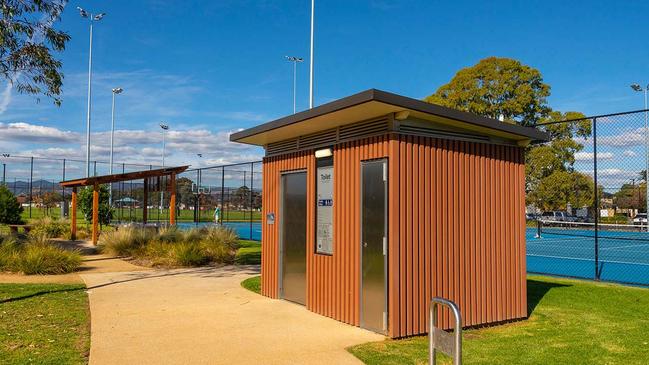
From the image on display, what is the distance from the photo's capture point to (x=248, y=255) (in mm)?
17281

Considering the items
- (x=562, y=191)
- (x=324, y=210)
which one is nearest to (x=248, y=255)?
(x=324, y=210)

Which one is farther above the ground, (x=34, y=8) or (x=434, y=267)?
(x=34, y=8)

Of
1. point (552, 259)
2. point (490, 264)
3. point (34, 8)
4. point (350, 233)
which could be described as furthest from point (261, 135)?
point (552, 259)

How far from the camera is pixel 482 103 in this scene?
3941cm

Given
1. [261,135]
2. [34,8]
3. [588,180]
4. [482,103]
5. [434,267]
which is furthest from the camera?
[482,103]

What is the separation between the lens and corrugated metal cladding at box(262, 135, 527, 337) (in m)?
7.02

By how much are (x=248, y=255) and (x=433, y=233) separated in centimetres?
1084

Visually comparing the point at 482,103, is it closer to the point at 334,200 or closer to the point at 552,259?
the point at 552,259

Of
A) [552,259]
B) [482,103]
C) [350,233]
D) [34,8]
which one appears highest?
[482,103]

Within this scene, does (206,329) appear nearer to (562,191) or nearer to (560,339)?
(560,339)

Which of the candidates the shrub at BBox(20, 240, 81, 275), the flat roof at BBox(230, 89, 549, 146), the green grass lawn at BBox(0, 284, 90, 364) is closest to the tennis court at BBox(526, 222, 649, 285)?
the flat roof at BBox(230, 89, 549, 146)

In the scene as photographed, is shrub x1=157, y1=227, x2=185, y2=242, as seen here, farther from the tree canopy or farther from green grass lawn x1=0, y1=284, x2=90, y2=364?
the tree canopy

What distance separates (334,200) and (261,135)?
2157 millimetres

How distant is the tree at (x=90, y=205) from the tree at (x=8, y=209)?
2916 millimetres
